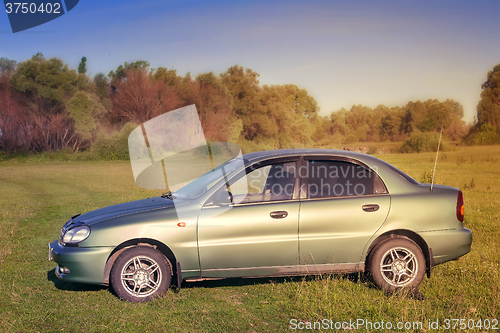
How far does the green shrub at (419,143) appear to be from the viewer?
157ft

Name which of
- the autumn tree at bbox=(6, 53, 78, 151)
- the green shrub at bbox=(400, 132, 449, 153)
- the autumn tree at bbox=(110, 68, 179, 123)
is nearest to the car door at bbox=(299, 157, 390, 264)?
the green shrub at bbox=(400, 132, 449, 153)

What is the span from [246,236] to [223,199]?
498 millimetres

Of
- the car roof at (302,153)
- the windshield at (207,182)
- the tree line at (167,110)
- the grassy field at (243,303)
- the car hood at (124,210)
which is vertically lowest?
the grassy field at (243,303)

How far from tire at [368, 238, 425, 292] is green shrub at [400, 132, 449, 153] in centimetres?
4507

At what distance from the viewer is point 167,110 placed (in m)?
61.4

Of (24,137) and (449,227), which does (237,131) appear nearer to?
(24,137)

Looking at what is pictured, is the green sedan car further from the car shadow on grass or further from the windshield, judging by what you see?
the car shadow on grass

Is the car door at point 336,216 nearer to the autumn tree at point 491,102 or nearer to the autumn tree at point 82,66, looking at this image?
the autumn tree at point 491,102

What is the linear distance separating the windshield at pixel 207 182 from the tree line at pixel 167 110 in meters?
46.3

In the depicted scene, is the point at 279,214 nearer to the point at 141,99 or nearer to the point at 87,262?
the point at 87,262

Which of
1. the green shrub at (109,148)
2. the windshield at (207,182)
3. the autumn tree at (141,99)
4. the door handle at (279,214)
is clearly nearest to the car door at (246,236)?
the door handle at (279,214)

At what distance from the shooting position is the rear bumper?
5289 mm

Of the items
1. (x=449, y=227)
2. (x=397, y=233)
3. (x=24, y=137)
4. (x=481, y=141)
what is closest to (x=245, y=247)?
(x=397, y=233)

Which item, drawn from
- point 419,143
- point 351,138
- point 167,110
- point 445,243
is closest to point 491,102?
point 419,143
